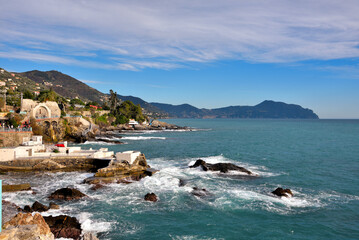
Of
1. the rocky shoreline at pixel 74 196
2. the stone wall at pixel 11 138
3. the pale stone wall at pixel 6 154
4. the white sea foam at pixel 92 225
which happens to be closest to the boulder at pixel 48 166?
the rocky shoreline at pixel 74 196

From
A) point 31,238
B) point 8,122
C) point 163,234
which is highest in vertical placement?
point 8,122

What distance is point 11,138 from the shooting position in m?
43.9

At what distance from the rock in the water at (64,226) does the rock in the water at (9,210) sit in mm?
3465

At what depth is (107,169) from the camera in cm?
3170

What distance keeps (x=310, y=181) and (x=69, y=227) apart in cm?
2901

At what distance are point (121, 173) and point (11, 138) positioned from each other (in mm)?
25378

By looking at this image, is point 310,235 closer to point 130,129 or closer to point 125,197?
point 125,197

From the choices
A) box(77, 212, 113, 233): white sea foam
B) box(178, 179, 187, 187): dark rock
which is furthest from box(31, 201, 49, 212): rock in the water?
box(178, 179, 187, 187): dark rock

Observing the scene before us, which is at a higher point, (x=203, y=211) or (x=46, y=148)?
(x=46, y=148)

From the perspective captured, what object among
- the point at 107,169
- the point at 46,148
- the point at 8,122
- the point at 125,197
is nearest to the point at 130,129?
the point at 8,122

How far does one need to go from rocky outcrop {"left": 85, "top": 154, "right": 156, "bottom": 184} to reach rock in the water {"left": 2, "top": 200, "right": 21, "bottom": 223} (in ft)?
28.8

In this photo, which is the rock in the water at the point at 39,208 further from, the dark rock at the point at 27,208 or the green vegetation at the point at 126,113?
the green vegetation at the point at 126,113

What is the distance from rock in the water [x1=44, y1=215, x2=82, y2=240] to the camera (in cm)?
1664

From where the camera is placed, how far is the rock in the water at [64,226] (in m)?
16.6
